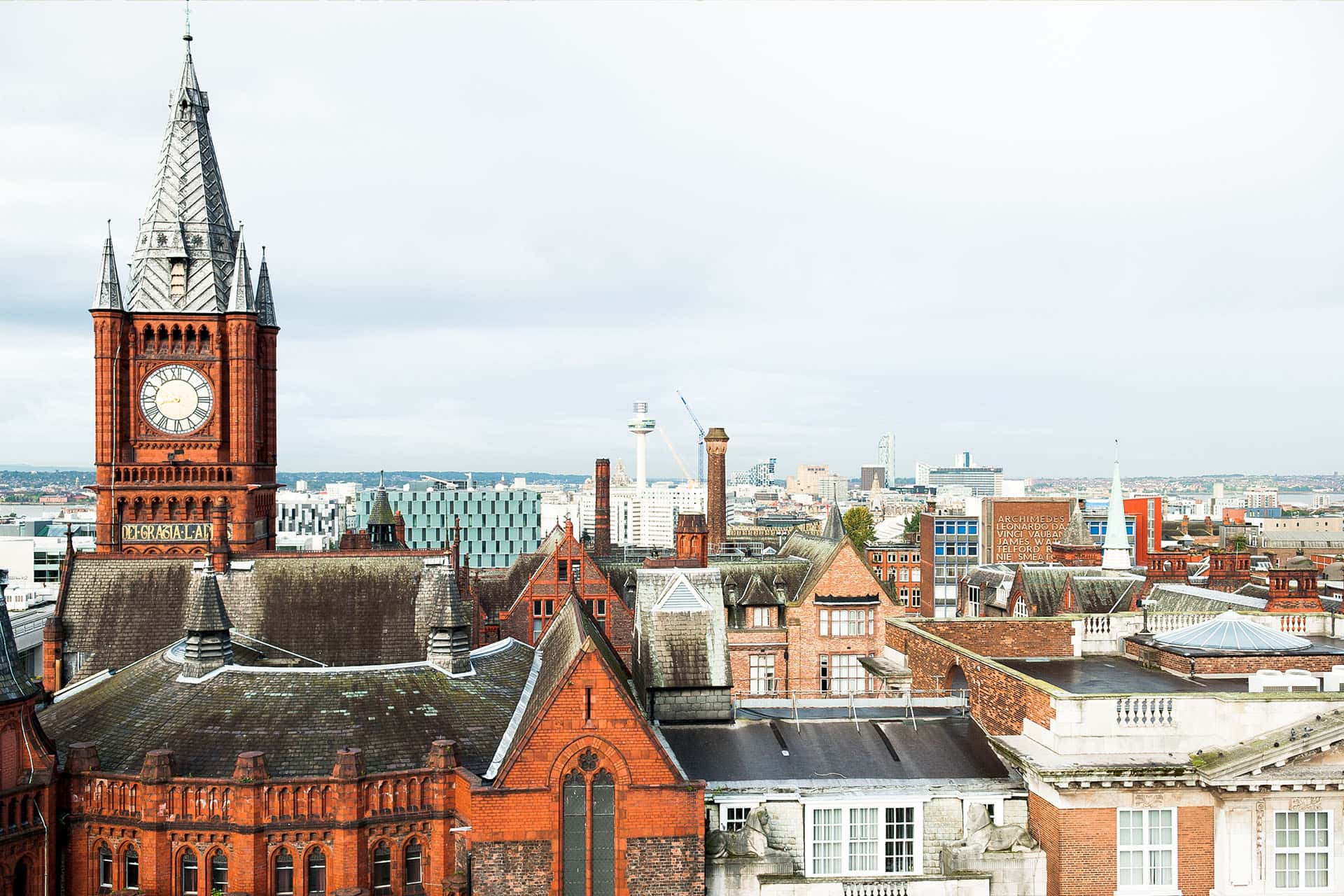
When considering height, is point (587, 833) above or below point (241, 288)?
below

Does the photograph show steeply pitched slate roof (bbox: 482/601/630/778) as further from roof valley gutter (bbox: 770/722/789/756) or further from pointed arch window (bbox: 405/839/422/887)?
roof valley gutter (bbox: 770/722/789/756)

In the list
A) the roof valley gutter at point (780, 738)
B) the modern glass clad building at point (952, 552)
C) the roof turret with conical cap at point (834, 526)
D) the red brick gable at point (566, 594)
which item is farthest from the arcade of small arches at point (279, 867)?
the modern glass clad building at point (952, 552)

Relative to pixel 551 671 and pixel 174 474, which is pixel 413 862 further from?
pixel 174 474

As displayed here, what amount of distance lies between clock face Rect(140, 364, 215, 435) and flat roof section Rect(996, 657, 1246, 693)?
40687mm

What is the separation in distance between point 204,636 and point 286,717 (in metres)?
5.43

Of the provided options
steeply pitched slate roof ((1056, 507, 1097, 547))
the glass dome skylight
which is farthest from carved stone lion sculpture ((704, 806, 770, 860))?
steeply pitched slate roof ((1056, 507, 1097, 547))

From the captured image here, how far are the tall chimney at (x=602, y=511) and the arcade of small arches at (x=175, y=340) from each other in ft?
94.0

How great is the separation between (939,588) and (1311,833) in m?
92.6

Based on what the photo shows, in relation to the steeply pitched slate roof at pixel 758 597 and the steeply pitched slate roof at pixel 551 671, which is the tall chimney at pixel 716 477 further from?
the steeply pitched slate roof at pixel 551 671

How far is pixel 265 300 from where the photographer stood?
198 feet

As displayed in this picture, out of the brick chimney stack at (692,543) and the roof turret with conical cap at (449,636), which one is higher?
the brick chimney stack at (692,543)

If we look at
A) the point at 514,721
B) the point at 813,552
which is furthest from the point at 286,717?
the point at 813,552

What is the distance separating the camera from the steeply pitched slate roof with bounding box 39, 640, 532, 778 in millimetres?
30484

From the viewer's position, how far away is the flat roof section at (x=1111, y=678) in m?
31.7
